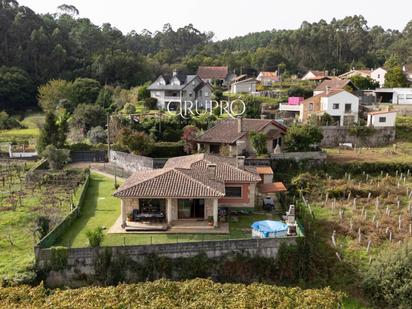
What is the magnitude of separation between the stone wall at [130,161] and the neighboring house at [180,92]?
21.9m

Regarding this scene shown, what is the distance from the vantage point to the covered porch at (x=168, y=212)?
22.2 m

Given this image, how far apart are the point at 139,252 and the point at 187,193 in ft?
12.4

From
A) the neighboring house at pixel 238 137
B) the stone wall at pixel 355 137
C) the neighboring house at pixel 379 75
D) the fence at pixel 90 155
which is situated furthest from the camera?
the neighboring house at pixel 379 75

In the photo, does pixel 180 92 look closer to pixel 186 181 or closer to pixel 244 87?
pixel 244 87

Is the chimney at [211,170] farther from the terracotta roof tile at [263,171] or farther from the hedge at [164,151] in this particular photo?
the hedge at [164,151]

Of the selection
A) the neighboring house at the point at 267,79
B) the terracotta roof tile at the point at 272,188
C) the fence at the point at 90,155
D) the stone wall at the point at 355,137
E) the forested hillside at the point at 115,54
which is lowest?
the terracotta roof tile at the point at 272,188

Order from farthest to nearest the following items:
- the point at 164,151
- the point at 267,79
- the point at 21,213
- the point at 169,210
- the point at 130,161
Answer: the point at 267,79
the point at 164,151
the point at 130,161
the point at 21,213
the point at 169,210

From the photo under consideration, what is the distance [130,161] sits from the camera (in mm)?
33281

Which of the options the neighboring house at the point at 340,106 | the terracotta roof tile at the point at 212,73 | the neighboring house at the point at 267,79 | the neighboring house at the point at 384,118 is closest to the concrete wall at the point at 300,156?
the neighboring house at the point at 384,118

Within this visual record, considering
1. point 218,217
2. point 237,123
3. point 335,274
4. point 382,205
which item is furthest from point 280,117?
point 335,274

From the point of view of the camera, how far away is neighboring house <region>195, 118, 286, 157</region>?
33250 mm

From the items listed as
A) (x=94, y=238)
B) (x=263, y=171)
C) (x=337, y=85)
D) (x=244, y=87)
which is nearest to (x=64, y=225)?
(x=94, y=238)

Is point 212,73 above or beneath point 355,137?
above

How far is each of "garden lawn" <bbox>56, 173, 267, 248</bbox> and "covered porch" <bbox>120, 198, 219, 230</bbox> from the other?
0.95 meters
